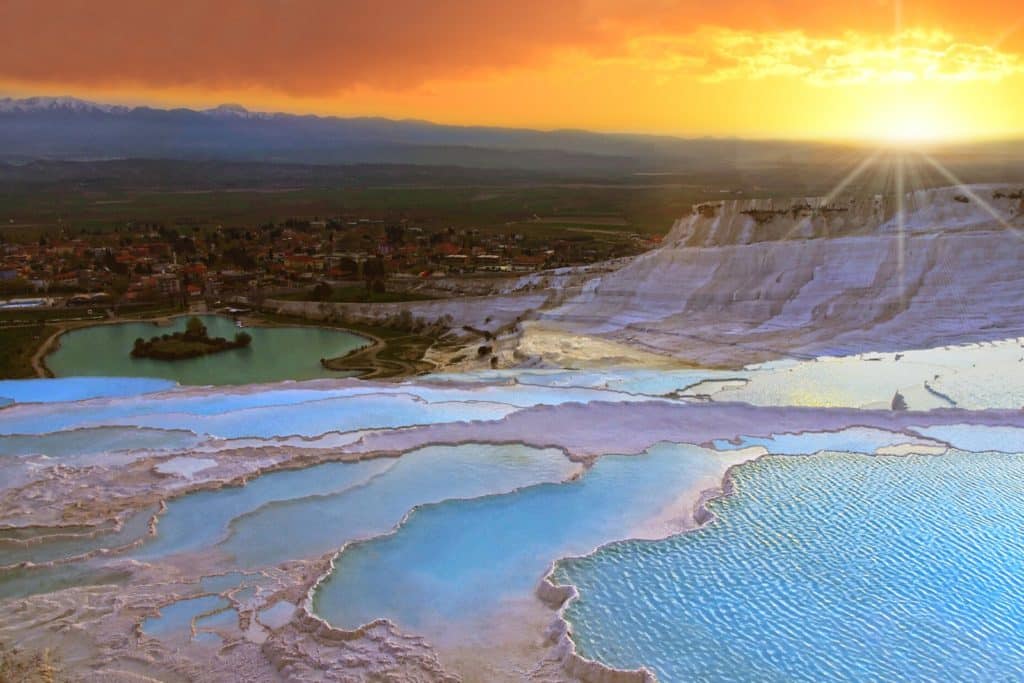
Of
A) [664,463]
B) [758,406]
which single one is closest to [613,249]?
[758,406]

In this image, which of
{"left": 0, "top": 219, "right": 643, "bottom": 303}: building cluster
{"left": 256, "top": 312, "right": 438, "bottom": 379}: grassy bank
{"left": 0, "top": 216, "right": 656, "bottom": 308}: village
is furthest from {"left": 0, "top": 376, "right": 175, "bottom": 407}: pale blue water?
{"left": 0, "top": 219, "right": 643, "bottom": 303}: building cluster

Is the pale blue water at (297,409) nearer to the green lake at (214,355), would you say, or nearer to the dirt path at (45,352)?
the green lake at (214,355)

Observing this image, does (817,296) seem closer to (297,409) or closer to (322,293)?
(297,409)

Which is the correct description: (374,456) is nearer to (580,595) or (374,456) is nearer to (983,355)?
(580,595)

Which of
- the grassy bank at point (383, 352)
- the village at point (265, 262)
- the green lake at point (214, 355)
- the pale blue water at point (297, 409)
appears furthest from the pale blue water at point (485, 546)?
the village at point (265, 262)

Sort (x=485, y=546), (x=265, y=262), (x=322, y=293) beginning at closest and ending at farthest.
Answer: (x=485, y=546), (x=322, y=293), (x=265, y=262)

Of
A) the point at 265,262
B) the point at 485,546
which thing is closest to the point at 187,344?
the point at 265,262

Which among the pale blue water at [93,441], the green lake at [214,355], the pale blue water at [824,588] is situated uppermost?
the pale blue water at [824,588]
